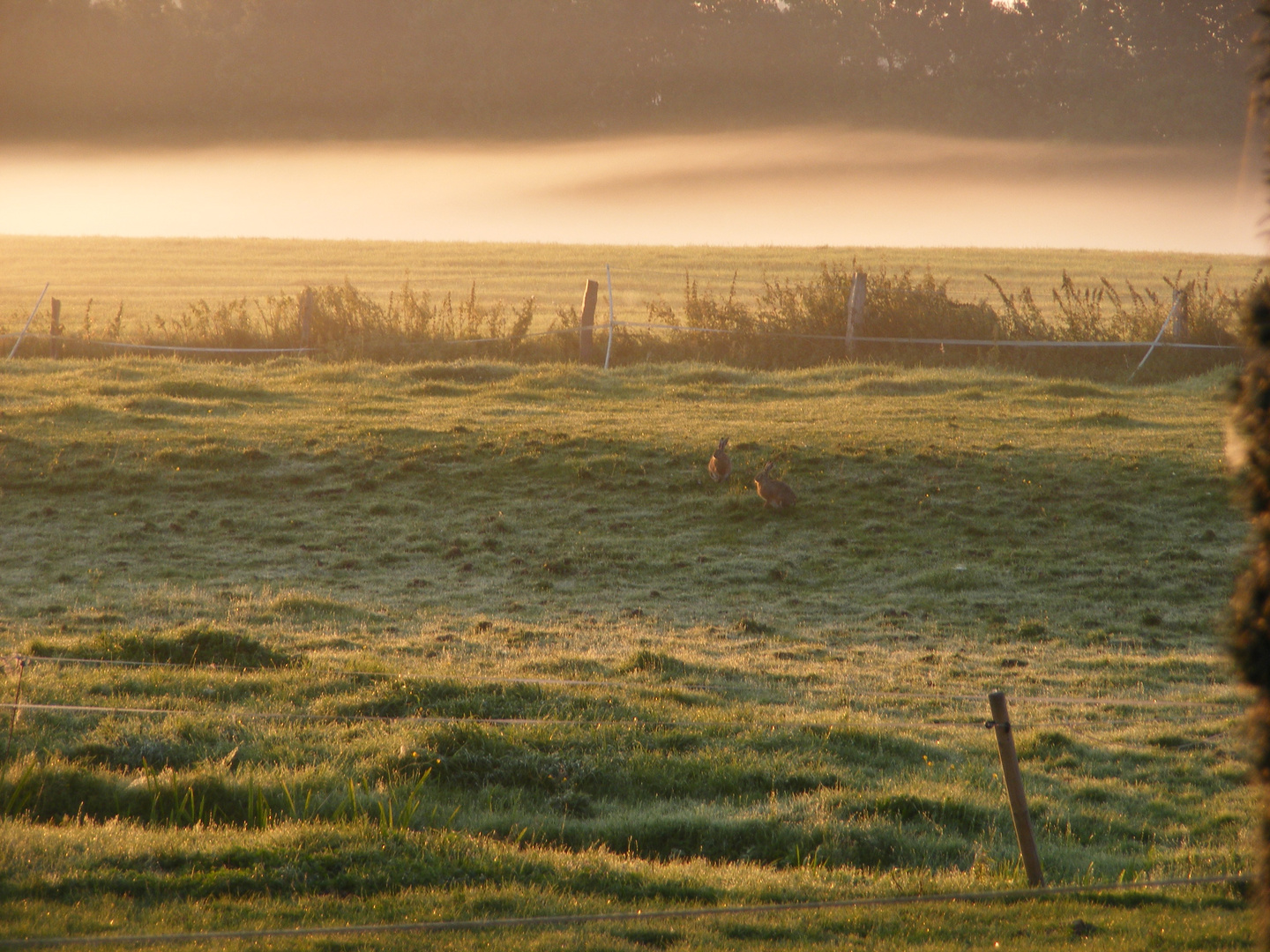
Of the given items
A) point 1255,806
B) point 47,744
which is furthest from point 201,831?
point 1255,806

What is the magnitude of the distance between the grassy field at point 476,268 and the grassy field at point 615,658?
556 inches

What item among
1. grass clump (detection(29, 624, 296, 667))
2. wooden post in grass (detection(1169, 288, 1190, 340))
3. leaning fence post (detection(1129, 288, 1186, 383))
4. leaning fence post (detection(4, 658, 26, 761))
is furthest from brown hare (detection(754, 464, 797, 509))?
wooden post in grass (detection(1169, 288, 1190, 340))

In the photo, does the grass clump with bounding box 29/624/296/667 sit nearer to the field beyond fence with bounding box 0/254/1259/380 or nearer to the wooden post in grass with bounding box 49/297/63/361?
the field beyond fence with bounding box 0/254/1259/380

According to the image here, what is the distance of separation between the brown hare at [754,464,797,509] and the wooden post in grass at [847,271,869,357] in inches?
348

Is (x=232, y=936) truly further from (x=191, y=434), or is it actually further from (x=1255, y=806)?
(x=191, y=434)

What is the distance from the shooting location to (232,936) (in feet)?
13.3

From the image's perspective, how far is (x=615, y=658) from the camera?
857 centimetres

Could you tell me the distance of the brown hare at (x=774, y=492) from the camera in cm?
1261

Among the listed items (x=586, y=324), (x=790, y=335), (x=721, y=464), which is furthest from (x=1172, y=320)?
(x=721, y=464)

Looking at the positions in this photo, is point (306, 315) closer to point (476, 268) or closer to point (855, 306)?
point (855, 306)

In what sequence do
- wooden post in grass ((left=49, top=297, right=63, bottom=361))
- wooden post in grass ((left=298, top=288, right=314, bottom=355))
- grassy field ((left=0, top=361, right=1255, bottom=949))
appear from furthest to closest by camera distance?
1. wooden post in grass ((left=298, top=288, right=314, bottom=355))
2. wooden post in grass ((left=49, top=297, right=63, bottom=361))
3. grassy field ((left=0, top=361, right=1255, bottom=949))

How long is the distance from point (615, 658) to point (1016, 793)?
409 centimetres

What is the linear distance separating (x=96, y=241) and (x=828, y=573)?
4779cm

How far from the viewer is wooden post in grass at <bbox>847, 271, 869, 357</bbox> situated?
20984 millimetres
